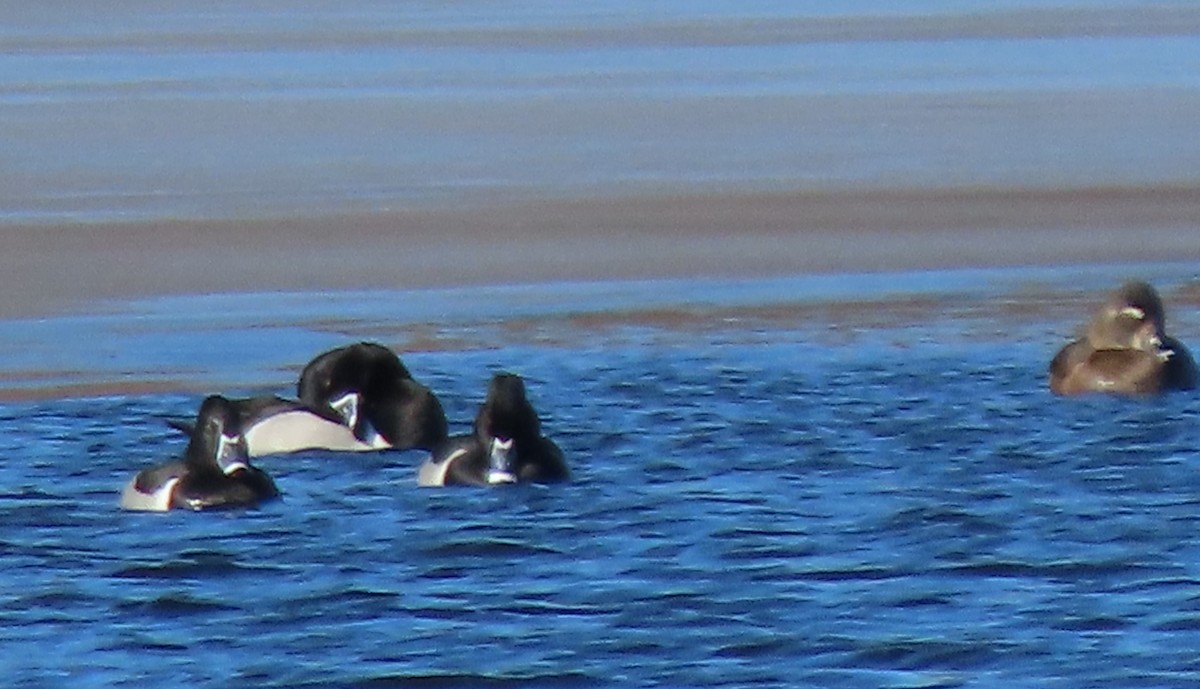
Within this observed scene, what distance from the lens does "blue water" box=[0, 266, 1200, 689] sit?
777cm

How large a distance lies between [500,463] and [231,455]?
2.94 feet

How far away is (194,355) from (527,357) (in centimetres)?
147

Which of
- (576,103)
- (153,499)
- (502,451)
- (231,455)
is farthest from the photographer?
(576,103)

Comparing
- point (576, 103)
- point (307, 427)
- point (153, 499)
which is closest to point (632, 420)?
point (307, 427)

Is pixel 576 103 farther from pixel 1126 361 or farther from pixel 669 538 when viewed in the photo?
pixel 669 538

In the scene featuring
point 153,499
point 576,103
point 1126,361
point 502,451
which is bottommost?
point 153,499

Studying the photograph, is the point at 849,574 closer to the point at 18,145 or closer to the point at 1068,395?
the point at 1068,395

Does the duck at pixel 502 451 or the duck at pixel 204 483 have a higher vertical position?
the duck at pixel 502 451

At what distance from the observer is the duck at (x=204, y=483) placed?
31.8 ft

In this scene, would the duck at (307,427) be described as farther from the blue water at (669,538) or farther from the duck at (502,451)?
the duck at (502,451)

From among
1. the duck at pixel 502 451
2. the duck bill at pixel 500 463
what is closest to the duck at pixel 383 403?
the duck at pixel 502 451

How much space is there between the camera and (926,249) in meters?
16.2

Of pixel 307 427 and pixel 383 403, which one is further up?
pixel 383 403

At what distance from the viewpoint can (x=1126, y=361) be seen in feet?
38.1
